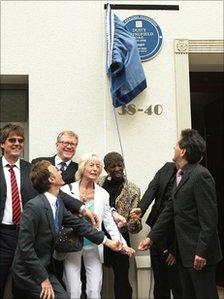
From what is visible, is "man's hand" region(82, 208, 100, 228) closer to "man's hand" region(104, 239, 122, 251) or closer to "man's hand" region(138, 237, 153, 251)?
"man's hand" region(104, 239, 122, 251)

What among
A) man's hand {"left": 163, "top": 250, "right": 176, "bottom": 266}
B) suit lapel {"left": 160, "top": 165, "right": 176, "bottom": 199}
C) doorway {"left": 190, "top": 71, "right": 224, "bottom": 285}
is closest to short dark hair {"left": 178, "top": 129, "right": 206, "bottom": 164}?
suit lapel {"left": 160, "top": 165, "right": 176, "bottom": 199}

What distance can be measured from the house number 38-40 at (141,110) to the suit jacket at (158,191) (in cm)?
93

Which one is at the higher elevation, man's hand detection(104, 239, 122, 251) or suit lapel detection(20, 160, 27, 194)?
suit lapel detection(20, 160, 27, 194)

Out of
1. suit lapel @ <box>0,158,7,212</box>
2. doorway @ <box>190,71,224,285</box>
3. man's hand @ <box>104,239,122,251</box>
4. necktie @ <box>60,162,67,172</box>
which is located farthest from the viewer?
doorway @ <box>190,71,224,285</box>

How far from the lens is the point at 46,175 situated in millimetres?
3693

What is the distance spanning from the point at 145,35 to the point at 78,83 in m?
0.96

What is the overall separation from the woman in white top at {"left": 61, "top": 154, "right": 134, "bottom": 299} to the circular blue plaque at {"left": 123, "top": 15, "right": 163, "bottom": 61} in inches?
70.4

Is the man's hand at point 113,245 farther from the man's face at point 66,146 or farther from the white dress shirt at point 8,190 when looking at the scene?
the man's face at point 66,146

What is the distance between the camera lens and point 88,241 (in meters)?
4.05

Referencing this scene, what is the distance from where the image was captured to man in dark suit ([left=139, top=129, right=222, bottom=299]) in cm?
356

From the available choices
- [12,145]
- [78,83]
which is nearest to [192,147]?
[12,145]

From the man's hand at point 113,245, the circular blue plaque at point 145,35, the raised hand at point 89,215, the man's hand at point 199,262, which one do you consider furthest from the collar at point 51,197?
the circular blue plaque at point 145,35

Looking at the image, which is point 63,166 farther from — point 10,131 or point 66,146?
point 10,131

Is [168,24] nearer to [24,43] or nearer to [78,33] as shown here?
[78,33]
